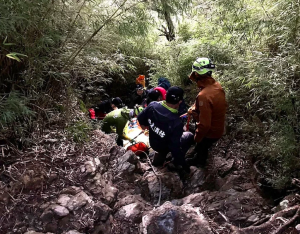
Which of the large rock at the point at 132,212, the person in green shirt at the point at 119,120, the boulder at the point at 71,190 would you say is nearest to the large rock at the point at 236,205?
the large rock at the point at 132,212

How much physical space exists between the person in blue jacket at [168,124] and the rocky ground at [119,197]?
1.00 feet

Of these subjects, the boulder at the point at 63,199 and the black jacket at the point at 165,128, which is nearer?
the boulder at the point at 63,199

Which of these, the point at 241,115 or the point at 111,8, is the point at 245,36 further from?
the point at 111,8

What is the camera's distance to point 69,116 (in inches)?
127

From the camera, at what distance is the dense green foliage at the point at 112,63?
233 centimetres

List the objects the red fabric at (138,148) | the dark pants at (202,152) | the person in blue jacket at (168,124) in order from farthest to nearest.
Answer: the red fabric at (138,148) → the dark pants at (202,152) → the person in blue jacket at (168,124)

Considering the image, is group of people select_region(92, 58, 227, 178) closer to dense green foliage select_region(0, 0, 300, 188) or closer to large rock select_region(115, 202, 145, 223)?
dense green foliage select_region(0, 0, 300, 188)

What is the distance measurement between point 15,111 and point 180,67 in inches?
139

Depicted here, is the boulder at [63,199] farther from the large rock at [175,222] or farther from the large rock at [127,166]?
the large rock at [127,166]

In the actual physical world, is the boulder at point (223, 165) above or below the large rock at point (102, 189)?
below

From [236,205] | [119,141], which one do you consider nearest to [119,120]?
[119,141]

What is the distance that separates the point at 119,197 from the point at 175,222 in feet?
3.15

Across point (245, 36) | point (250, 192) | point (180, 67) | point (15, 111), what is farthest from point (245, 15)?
point (15, 111)

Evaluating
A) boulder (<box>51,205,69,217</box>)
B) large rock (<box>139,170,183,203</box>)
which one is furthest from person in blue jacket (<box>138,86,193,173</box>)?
boulder (<box>51,205,69,217</box>)
